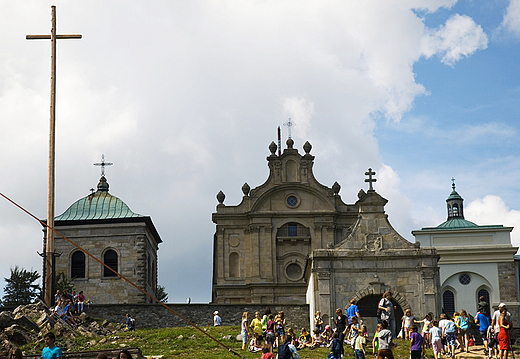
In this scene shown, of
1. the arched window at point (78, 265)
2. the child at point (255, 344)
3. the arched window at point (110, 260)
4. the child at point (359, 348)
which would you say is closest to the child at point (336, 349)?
the child at point (359, 348)

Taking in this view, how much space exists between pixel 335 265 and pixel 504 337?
1548 cm

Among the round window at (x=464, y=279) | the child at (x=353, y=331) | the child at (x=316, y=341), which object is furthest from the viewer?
the round window at (x=464, y=279)

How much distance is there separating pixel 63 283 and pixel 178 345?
78.3 feet

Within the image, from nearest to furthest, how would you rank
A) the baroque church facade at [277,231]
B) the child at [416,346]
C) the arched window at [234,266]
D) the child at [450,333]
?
the child at [416,346]
the child at [450,333]
the baroque church facade at [277,231]
the arched window at [234,266]

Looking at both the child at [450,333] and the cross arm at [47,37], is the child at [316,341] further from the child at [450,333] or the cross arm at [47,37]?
the cross arm at [47,37]

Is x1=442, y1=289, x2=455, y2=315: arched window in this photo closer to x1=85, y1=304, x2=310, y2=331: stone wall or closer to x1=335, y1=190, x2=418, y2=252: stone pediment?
x1=85, y1=304, x2=310, y2=331: stone wall

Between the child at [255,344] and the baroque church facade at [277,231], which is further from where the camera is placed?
the baroque church facade at [277,231]

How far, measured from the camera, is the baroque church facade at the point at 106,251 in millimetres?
57375

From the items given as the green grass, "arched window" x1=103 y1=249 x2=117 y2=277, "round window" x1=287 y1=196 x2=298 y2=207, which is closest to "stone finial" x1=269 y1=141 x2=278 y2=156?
"round window" x1=287 y1=196 x2=298 y2=207

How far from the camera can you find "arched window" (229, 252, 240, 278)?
213 feet

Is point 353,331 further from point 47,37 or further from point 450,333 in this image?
point 47,37

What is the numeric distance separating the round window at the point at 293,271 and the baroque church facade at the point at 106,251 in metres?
11.3

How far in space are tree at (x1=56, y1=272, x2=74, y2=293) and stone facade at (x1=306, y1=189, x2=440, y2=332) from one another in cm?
1947

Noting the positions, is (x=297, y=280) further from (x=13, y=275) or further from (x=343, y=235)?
(x=13, y=275)
